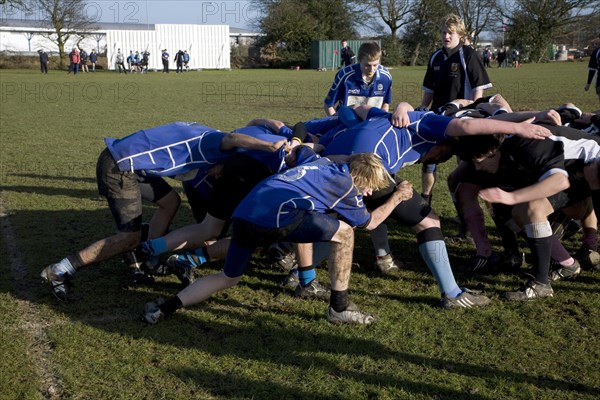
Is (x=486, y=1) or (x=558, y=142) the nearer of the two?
(x=558, y=142)

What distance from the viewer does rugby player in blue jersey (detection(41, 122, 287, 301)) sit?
504 centimetres

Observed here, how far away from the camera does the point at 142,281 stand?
18.1ft

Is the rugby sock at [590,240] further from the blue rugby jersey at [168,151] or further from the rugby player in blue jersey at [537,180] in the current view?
the blue rugby jersey at [168,151]

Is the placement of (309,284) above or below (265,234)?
below

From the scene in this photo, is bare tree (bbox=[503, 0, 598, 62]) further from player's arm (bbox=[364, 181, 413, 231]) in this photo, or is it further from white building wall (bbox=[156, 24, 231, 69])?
player's arm (bbox=[364, 181, 413, 231])

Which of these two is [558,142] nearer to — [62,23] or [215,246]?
[215,246]

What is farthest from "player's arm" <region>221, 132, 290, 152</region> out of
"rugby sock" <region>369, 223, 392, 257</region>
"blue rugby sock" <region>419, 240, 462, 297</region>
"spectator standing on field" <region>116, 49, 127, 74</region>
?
"spectator standing on field" <region>116, 49, 127, 74</region>

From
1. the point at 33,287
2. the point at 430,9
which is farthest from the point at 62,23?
the point at 33,287

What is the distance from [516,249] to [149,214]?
4.27 meters

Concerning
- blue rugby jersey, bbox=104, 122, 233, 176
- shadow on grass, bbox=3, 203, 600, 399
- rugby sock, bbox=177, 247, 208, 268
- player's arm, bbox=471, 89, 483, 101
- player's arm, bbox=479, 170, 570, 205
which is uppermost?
player's arm, bbox=471, 89, 483, 101

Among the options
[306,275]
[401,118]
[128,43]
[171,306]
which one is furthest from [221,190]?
[128,43]

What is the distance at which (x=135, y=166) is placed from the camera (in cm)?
505

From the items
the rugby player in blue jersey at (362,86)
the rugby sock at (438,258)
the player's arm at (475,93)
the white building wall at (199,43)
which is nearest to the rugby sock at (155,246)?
the rugby sock at (438,258)

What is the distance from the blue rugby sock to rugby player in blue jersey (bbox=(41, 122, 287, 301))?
137 centimetres
